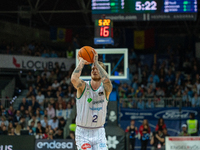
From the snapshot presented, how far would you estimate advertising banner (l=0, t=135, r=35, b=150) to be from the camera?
1245 centimetres

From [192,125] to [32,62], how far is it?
11361 mm

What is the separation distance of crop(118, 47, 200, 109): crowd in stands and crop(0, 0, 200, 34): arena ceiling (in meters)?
4.60

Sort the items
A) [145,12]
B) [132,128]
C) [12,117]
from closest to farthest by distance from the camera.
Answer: [145,12]
[132,128]
[12,117]

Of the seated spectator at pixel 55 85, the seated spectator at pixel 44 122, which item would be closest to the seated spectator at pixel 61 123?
the seated spectator at pixel 44 122

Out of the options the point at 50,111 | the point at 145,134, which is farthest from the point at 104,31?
the point at 50,111

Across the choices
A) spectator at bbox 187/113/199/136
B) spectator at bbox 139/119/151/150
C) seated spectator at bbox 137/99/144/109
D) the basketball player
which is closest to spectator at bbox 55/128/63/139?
spectator at bbox 139/119/151/150

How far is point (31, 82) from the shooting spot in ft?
73.0

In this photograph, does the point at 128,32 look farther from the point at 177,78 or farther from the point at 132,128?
the point at 132,128

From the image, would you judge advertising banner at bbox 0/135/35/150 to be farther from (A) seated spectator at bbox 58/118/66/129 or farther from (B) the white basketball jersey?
(B) the white basketball jersey

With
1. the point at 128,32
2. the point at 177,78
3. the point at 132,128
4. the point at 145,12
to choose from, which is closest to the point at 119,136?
the point at 132,128

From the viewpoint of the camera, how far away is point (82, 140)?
6.09 meters

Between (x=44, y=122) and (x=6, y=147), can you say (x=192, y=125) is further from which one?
(x=6, y=147)

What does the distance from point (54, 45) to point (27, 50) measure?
18.6 feet

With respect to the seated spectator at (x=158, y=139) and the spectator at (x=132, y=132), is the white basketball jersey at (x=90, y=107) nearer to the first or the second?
the seated spectator at (x=158, y=139)
